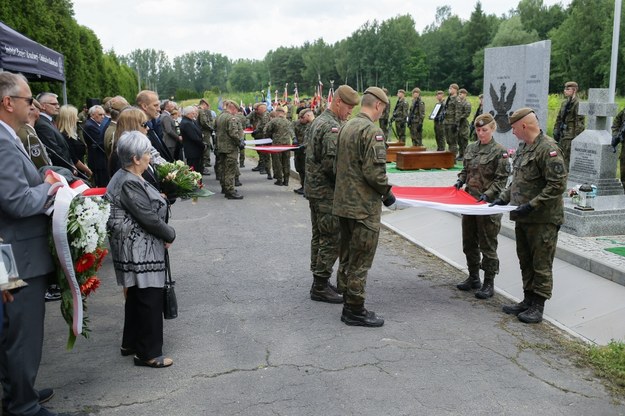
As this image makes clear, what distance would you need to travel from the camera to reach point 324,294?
6.37 meters

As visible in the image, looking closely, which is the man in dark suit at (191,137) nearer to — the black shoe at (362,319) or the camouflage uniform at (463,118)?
the camouflage uniform at (463,118)

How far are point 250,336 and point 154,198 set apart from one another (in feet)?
5.43

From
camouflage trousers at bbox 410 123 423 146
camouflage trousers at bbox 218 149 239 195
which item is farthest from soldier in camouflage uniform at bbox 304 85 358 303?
camouflage trousers at bbox 410 123 423 146

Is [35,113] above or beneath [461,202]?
above

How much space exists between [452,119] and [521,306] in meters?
13.1

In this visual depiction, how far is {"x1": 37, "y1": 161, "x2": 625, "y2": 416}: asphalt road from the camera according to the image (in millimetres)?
4090

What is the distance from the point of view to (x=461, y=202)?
21.4ft

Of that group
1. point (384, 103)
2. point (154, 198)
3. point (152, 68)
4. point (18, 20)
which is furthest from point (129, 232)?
point (152, 68)

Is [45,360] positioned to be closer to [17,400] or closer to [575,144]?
[17,400]

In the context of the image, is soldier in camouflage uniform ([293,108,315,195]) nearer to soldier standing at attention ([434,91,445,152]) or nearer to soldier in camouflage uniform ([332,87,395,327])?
soldier standing at attention ([434,91,445,152])

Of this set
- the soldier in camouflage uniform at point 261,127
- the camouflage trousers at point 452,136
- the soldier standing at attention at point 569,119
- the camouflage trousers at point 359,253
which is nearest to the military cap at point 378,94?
the camouflage trousers at point 359,253

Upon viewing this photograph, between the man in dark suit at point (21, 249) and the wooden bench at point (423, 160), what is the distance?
42.4 feet

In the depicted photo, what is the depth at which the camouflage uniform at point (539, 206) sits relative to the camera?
5.46 metres

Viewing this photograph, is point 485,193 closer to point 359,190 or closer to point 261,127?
point 359,190
